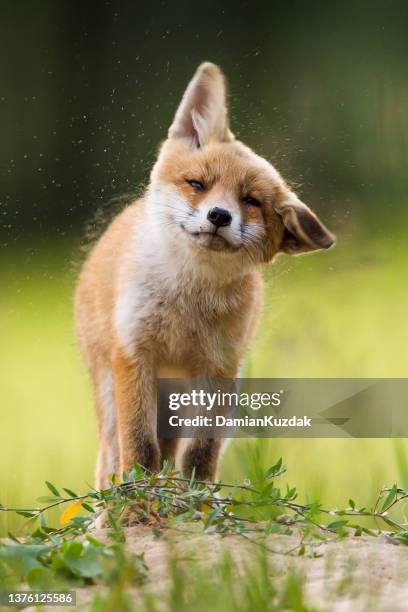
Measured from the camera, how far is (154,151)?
554cm

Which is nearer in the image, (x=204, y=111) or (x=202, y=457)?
(x=202, y=457)

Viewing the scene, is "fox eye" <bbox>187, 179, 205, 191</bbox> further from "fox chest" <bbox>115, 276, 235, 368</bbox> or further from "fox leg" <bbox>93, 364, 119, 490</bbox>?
"fox leg" <bbox>93, 364, 119, 490</bbox>

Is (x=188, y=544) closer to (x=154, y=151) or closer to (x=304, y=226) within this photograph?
(x=304, y=226)

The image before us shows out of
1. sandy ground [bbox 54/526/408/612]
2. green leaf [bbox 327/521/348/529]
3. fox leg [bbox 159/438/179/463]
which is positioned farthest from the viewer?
fox leg [bbox 159/438/179/463]

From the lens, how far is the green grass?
3.37 metres

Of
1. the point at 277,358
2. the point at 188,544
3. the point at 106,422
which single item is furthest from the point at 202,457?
the point at 188,544

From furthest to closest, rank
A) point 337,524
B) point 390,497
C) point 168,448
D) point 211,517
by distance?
point 168,448
point 390,497
point 337,524
point 211,517

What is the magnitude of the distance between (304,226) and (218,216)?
404 millimetres

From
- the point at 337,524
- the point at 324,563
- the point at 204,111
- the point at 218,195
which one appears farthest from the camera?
the point at 204,111

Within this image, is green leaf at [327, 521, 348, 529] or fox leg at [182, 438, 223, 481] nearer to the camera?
green leaf at [327, 521, 348, 529]

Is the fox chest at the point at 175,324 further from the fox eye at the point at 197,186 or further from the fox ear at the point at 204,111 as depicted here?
the fox ear at the point at 204,111

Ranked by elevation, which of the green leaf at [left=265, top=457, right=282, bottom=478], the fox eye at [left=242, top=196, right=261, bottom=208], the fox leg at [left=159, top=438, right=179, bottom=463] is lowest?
the green leaf at [left=265, top=457, right=282, bottom=478]

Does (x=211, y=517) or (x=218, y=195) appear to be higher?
(x=218, y=195)

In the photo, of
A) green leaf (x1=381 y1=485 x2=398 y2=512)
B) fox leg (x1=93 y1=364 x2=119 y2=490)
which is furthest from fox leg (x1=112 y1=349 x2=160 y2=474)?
green leaf (x1=381 y1=485 x2=398 y2=512)
